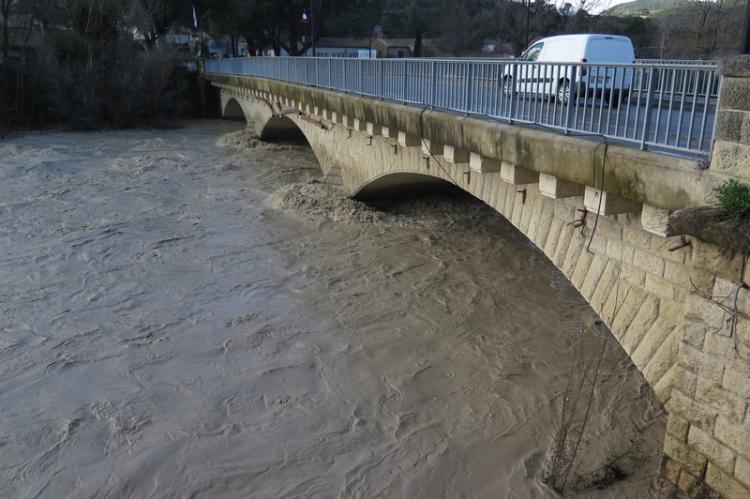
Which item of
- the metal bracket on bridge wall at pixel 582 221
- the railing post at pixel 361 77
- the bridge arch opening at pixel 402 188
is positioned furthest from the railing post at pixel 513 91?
the bridge arch opening at pixel 402 188

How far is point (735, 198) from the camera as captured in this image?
12.1ft

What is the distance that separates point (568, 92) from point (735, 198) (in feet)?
8.20

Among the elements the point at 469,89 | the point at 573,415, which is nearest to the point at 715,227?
the point at 573,415

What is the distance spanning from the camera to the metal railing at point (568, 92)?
15.7ft

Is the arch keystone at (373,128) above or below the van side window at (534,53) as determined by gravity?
below

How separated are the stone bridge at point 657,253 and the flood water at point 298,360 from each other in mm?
1432

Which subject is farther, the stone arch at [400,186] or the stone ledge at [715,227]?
the stone arch at [400,186]

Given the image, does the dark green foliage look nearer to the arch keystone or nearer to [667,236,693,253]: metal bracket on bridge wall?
[667,236,693,253]: metal bracket on bridge wall

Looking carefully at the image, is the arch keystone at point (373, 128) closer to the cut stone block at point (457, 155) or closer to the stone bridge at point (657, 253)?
the stone bridge at point (657, 253)

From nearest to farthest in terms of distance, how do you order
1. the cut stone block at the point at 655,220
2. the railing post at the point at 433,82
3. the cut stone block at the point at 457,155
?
1. the cut stone block at the point at 655,220
2. the cut stone block at the point at 457,155
3. the railing post at the point at 433,82

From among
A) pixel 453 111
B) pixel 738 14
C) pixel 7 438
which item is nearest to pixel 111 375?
pixel 7 438

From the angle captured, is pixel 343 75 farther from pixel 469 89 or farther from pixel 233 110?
pixel 233 110

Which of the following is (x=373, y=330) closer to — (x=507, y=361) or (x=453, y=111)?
(x=507, y=361)

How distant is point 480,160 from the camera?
7324 mm
